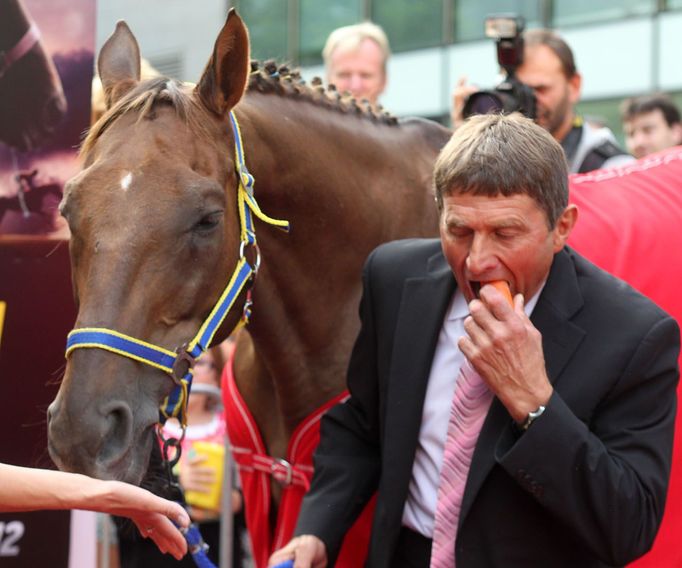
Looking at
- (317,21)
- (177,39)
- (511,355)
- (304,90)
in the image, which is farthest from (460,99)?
(317,21)

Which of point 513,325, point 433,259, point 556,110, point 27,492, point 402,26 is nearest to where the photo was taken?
point 27,492

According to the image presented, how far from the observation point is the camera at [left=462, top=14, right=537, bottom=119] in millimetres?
3930

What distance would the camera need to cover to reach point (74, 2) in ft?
11.1

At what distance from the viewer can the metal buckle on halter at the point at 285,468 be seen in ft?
11.1

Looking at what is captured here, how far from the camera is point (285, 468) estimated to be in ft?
11.2

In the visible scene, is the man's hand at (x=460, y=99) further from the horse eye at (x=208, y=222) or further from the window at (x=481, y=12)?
the window at (x=481, y=12)

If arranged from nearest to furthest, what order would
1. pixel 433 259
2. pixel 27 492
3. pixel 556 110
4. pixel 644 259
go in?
pixel 27 492 < pixel 433 259 < pixel 644 259 < pixel 556 110

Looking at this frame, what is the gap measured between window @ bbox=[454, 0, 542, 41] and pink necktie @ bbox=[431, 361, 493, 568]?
566 inches

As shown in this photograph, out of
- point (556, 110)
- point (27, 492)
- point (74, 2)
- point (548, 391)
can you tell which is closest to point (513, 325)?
point (548, 391)

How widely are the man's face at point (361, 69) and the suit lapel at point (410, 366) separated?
2596 millimetres

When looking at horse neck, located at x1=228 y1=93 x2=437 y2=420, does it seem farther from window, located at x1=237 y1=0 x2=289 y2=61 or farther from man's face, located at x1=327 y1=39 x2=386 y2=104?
window, located at x1=237 y1=0 x2=289 y2=61

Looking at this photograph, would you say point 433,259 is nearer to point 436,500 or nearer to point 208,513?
point 436,500

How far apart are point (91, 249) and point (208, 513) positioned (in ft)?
8.12

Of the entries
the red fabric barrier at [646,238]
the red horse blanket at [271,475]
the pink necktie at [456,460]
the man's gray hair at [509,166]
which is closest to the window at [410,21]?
the red fabric barrier at [646,238]
